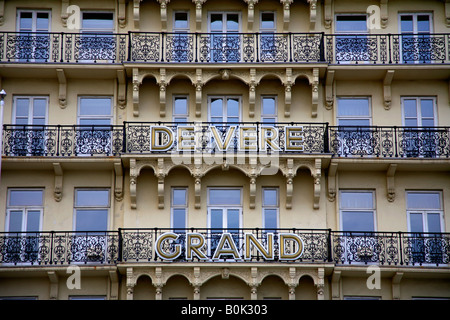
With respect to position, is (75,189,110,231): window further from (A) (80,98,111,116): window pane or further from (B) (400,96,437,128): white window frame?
(B) (400,96,437,128): white window frame

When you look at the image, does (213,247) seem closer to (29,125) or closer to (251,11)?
(29,125)

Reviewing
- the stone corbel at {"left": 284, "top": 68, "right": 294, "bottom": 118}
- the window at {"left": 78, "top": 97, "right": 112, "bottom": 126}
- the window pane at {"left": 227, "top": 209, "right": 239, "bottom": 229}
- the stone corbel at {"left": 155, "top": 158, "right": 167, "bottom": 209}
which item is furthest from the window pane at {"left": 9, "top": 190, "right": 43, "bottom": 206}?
the stone corbel at {"left": 284, "top": 68, "right": 294, "bottom": 118}

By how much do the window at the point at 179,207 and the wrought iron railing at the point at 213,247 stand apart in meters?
0.58

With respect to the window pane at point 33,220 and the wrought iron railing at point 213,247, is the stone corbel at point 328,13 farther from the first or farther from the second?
the window pane at point 33,220

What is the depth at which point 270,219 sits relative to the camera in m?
32.8

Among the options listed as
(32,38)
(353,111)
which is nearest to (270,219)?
(353,111)

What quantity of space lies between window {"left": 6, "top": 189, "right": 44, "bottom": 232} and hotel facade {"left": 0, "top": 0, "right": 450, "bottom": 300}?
58 mm

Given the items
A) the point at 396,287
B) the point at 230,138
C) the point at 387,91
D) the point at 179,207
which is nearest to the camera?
the point at 396,287

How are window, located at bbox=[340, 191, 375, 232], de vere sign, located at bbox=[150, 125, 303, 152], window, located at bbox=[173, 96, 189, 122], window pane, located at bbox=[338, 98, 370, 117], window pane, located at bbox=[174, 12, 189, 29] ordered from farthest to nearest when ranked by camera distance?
window pane, located at bbox=[174, 12, 189, 29]
window pane, located at bbox=[338, 98, 370, 117]
window, located at bbox=[173, 96, 189, 122]
window, located at bbox=[340, 191, 375, 232]
de vere sign, located at bbox=[150, 125, 303, 152]

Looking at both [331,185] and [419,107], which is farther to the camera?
[419,107]

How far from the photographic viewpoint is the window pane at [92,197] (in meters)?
32.9

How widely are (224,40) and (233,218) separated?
593cm

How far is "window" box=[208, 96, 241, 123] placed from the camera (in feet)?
111

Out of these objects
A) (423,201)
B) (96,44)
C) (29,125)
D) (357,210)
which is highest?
(96,44)
